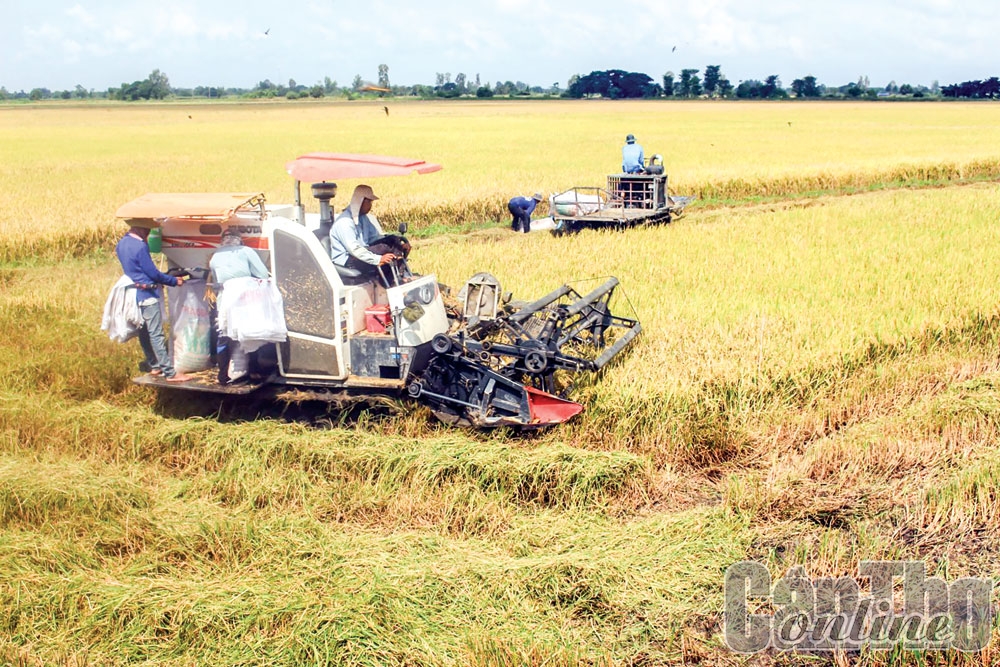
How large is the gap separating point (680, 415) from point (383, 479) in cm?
223

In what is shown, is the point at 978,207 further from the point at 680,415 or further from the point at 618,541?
the point at 618,541

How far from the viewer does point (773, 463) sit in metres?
6.10

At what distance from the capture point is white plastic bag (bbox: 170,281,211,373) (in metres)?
6.96

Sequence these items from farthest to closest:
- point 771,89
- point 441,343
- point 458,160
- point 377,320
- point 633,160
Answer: point 771,89 → point 458,160 → point 633,160 → point 377,320 → point 441,343

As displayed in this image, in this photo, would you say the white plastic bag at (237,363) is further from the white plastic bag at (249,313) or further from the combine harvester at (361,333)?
the white plastic bag at (249,313)

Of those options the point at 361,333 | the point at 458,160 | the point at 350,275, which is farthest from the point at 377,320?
the point at 458,160

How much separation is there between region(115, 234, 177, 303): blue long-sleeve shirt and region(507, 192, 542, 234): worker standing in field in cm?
1090

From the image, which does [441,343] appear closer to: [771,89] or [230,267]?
[230,267]

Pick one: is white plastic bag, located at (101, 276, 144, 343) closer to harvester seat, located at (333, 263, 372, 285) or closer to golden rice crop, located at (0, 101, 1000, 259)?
harvester seat, located at (333, 263, 372, 285)

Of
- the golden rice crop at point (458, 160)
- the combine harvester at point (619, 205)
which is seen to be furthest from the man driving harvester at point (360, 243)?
the golden rice crop at point (458, 160)

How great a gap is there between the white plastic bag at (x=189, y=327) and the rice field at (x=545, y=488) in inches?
19.7

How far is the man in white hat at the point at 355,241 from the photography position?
680cm

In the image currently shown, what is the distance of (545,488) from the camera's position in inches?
230

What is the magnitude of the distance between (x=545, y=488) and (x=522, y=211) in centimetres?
1193
